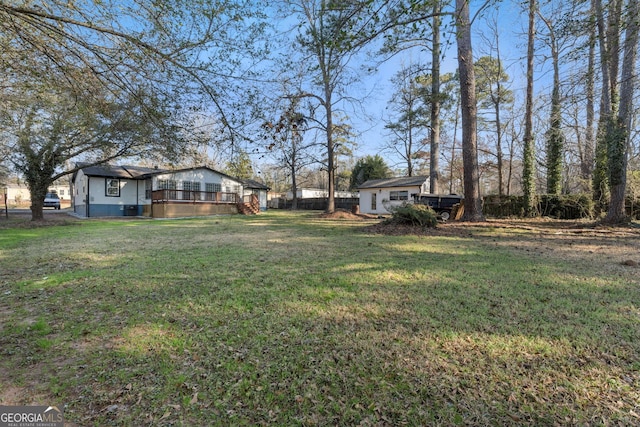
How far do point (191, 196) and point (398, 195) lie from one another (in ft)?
52.5

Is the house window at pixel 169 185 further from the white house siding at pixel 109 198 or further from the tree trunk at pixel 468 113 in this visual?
the tree trunk at pixel 468 113

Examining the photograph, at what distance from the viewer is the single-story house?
2044 centimetres

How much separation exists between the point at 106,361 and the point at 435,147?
15438mm

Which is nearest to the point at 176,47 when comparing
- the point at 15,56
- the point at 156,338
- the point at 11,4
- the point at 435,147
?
the point at 11,4

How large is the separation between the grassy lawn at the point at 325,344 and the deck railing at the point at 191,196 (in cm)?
1638

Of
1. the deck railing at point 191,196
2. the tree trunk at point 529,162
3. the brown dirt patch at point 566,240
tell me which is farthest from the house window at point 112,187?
the tree trunk at point 529,162

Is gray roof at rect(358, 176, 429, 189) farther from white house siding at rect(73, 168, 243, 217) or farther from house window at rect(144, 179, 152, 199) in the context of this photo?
house window at rect(144, 179, 152, 199)

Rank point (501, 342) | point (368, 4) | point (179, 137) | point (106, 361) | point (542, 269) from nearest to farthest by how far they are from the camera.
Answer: point (106, 361), point (501, 342), point (368, 4), point (179, 137), point (542, 269)

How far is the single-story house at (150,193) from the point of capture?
2044 cm

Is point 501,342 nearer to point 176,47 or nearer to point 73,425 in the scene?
point 73,425

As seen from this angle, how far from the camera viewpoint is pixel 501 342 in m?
2.48

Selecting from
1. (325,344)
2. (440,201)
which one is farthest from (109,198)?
(325,344)

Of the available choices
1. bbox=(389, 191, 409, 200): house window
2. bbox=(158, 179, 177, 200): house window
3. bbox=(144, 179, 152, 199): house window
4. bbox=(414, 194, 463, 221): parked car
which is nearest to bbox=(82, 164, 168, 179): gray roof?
bbox=(144, 179, 152, 199): house window

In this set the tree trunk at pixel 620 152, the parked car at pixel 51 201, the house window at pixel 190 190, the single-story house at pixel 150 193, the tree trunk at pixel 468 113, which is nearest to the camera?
the tree trunk at pixel 620 152
